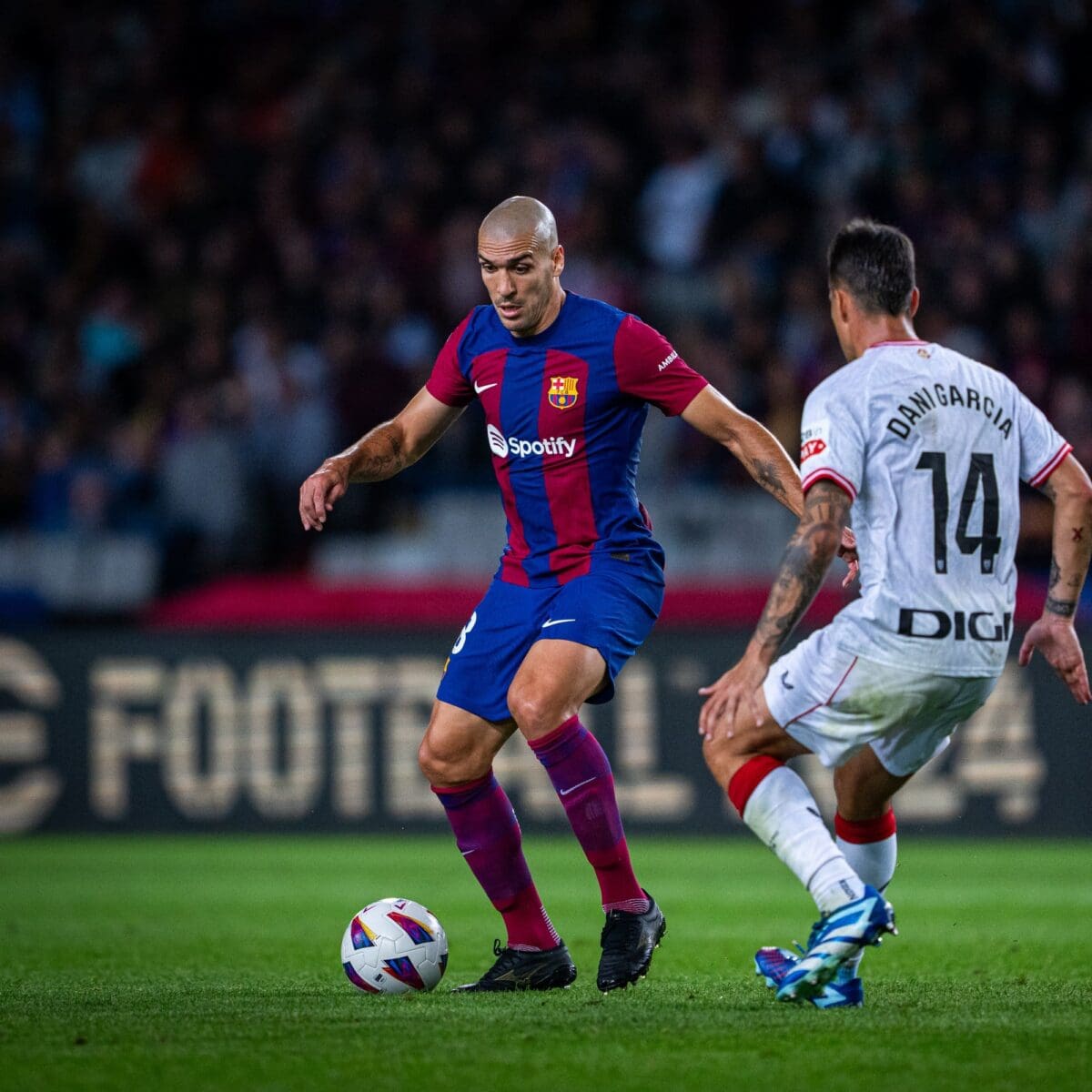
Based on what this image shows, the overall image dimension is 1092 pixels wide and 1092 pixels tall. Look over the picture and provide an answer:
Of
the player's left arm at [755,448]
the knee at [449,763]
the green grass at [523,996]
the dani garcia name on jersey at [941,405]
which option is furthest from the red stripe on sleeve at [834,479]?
the knee at [449,763]

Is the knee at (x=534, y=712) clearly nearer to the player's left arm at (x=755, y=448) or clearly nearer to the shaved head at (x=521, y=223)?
the player's left arm at (x=755, y=448)

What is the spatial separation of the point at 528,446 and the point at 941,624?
5.00 ft

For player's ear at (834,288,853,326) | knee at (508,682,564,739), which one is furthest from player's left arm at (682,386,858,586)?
knee at (508,682,564,739)

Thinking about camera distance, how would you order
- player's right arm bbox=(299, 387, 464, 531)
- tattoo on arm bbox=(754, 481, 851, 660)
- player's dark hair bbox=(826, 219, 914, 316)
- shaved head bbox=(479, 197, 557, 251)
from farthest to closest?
1. player's right arm bbox=(299, 387, 464, 531)
2. shaved head bbox=(479, 197, 557, 251)
3. player's dark hair bbox=(826, 219, 914, 316)
4. tattoo on arm bbox=(754, 481, 851, 660)

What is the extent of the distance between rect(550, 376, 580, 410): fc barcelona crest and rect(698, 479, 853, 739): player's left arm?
1131mm

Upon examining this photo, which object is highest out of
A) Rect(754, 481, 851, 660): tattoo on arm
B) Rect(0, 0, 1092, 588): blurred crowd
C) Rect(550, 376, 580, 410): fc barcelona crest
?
Rect(0, 0, 1092, 588): blurred crowd

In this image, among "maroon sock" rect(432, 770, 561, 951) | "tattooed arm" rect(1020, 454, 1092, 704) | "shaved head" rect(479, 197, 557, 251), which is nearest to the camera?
"tattooed arm" rect(1020, 454, 1092, 704)

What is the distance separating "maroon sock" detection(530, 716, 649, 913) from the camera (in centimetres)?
563

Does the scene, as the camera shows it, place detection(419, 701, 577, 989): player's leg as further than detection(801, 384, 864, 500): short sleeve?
Yes

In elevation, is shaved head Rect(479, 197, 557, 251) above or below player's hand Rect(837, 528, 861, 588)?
above

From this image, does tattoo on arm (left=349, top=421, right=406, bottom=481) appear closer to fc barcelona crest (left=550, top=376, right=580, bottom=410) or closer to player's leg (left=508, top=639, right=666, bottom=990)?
fc barcelona crest (left=550, top=376, right=580, bottom=410)

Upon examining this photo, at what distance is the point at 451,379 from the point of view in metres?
6.23

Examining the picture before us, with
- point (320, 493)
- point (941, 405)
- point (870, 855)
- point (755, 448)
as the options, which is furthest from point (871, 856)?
point (320, 493)

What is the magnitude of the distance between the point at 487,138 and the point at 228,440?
399 cm
